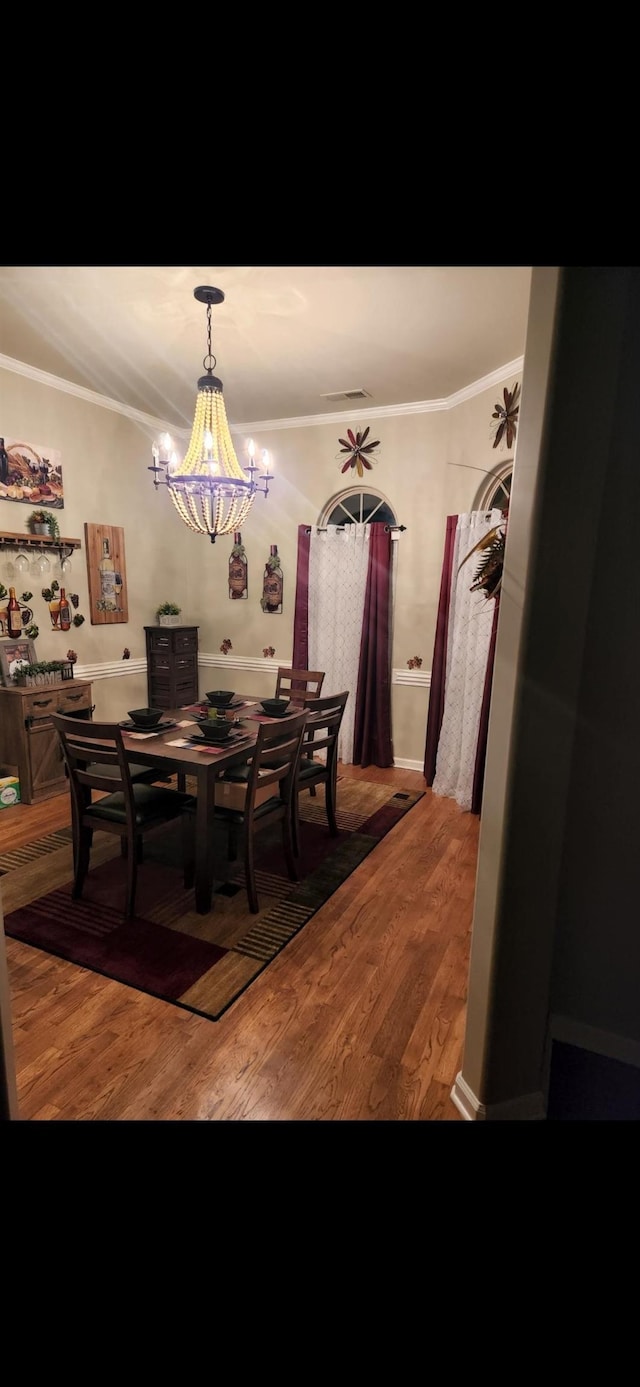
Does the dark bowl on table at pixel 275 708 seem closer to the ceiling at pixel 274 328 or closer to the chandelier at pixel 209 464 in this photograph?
the chandelier at pixel 209 464

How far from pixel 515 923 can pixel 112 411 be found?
4600mm

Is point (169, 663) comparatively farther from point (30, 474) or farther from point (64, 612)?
point (30, 474)

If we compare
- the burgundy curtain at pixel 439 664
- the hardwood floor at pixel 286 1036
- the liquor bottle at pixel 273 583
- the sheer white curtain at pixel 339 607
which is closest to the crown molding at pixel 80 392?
the liquor bottle at pixel 273 583

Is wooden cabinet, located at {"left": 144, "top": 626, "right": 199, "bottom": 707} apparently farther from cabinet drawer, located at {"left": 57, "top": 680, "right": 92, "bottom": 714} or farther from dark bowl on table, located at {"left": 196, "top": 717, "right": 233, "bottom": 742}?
dark bowl on table, located at {"left": 196, "top": 717, "right": 233, "bottom": 742}

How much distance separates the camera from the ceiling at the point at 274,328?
8.10ft

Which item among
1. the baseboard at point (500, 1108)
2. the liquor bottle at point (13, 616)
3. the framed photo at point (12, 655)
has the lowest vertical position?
the baseboard at point (500, 1108)

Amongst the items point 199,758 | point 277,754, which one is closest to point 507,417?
point 277,754

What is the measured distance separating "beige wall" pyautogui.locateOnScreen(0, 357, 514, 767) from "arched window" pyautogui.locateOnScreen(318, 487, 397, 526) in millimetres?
85

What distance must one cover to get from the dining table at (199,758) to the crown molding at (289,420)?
269 centimetres

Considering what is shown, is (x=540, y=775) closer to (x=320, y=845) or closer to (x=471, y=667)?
(x=320, y=845)

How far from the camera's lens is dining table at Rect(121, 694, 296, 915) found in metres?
2.27

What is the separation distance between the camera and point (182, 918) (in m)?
2.38

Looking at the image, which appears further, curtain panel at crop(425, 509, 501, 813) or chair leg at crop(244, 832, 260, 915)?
curtain panel at crop(425, 509, 501, 813)

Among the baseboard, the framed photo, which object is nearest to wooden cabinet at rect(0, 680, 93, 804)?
the framed photo
